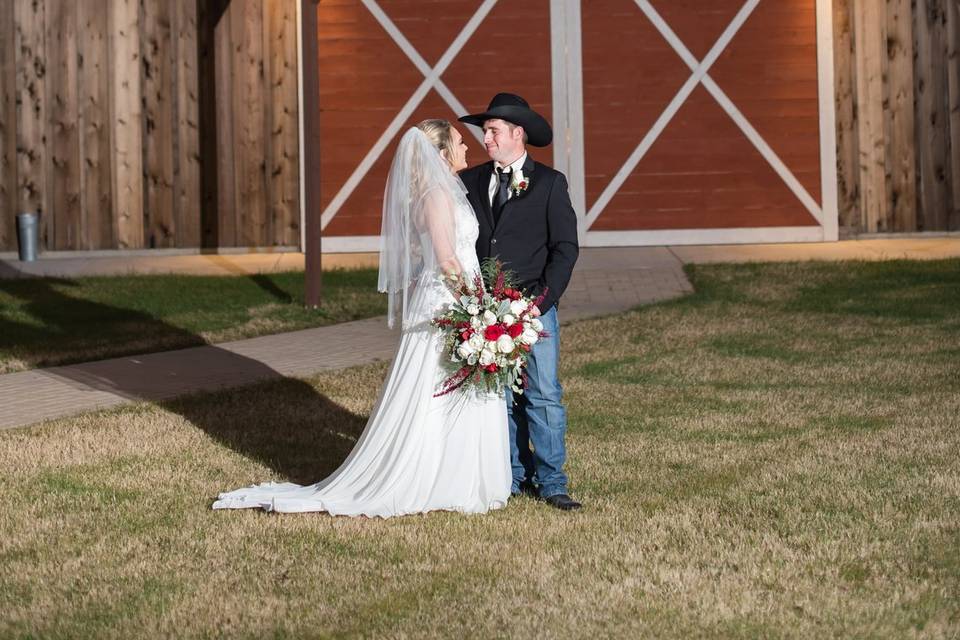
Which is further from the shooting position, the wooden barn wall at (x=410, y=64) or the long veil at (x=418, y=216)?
the wooden barn wall at (x=410, y=64)

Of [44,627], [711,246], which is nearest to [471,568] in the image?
[44,627]

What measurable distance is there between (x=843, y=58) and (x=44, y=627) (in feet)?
48.0

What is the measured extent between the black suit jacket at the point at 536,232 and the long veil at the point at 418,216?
0.23m

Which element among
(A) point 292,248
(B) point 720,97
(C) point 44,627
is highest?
(B) point 720,97

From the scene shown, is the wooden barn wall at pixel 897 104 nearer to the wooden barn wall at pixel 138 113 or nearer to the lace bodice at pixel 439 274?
the wooden barn wall at pixel 138 113

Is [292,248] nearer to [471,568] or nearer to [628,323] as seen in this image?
[628,323]

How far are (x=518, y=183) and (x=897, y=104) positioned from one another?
41.6ft

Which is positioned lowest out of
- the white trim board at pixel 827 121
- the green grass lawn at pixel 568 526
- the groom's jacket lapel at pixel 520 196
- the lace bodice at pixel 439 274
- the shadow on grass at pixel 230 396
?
the green grass lawn at pixel 568 526

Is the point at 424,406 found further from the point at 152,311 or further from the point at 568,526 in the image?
the point at 152,311

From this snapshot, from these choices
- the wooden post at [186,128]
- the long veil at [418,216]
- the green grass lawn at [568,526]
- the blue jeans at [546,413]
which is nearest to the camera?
the green grass lawn at [568,526]

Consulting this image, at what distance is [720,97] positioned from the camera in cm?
1772

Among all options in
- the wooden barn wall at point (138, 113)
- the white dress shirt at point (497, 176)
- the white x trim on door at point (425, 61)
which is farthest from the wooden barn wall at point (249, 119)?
the white dress shirt at point (497, 176)

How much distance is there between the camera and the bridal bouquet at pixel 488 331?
6.00m

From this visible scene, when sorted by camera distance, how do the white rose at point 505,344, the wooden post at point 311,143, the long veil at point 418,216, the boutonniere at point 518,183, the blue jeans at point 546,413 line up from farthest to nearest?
the wooden post at point 311,143 → the blue jeans at point 546,413 → the boutonniere at point 518,183 → the long veil at point 418,216 → the white rose at point 505,344
